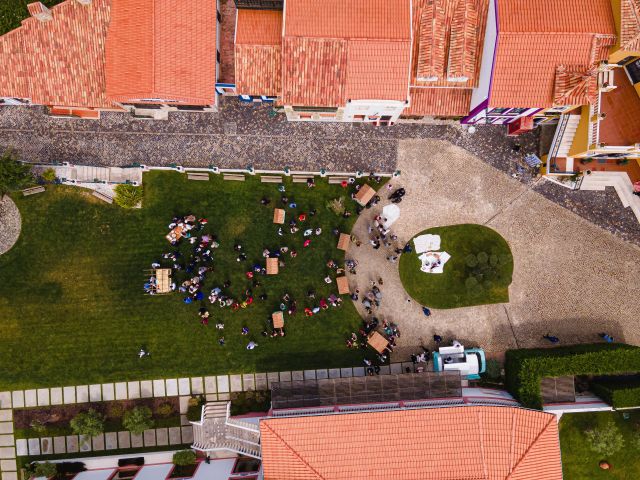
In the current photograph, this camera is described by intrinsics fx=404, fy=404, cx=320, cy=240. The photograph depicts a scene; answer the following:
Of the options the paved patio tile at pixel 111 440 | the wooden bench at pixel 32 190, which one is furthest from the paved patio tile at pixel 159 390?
the wooden bench at pixel 32 190

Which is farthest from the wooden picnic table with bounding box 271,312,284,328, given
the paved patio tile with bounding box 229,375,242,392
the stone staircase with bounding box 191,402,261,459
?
the stone staircase with bounding box 191,402,261,459

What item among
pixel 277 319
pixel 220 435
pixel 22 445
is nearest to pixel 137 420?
pixel 220 435

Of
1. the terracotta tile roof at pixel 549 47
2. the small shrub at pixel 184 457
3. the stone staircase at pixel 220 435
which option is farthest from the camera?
the stone staircase at pixel 220 435

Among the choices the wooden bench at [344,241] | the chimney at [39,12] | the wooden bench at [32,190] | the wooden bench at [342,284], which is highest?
the chimney at [39,12]

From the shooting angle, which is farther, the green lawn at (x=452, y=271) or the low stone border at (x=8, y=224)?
the green lawn at (x=452, y=271)

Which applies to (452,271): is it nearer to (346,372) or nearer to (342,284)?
(342,284)

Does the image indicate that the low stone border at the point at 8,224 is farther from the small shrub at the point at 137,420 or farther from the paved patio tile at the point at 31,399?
the small shrub at the point at 137,420
